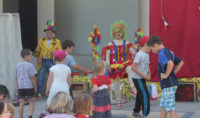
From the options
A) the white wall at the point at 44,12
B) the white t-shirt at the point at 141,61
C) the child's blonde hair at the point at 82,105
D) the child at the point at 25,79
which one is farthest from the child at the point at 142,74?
the white wall at the point at 44,12

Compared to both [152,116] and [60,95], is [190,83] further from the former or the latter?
[60,95]

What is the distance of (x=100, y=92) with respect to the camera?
564 centimetres

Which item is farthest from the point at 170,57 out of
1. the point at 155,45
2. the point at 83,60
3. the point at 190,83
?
the point at 83,60

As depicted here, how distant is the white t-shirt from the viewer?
20.6 feet

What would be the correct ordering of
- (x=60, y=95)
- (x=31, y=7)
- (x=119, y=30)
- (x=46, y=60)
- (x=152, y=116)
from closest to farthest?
(x=60, y=95) → (x=152, y=116) → (x=119, y=30) → (x=46, y=60) → (x=31, y=7)

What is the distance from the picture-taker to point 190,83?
27.0ft

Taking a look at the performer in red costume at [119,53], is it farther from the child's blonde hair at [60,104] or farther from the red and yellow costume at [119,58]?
the child's blonde hair at [60,104]

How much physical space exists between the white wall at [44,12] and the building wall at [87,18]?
1.67 feet

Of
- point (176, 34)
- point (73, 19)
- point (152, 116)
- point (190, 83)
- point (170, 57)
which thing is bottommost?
point (152, 116)

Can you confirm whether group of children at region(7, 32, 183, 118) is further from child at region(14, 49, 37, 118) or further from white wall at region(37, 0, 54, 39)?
white wall at region(37, 0, 54, 39)

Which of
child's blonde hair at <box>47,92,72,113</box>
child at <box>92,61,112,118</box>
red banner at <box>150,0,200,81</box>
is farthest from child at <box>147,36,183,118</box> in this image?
red banner at <box>150,0,200,81</box>

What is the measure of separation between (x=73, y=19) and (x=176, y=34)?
133 inches

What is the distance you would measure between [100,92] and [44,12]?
5299 mm

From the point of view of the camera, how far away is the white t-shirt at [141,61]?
6277 mm
